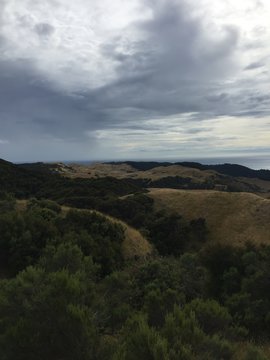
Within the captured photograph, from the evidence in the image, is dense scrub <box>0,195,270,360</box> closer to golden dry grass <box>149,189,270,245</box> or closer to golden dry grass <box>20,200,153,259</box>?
golden dry grass <box>20,200,153,259</box>

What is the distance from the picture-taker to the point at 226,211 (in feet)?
159

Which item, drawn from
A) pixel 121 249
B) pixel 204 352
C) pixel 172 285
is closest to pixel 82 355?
pixel 204 352

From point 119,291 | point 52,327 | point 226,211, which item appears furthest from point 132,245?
point 52,327

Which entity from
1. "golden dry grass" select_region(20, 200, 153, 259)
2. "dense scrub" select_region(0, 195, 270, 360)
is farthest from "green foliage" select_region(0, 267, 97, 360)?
"golden dry grass" select_region(20, 200, 153, 259)

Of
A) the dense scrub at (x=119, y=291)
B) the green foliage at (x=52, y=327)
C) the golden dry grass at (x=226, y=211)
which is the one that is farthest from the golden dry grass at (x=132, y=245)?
the green foliage at (x=52, y=327)

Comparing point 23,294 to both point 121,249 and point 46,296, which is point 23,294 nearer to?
point 46,296

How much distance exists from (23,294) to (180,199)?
4514 cm

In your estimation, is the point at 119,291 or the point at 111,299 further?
the point at 119,291

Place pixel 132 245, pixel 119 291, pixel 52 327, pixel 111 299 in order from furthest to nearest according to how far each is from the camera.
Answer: pixel 132 245
pixel 119 291
pixel 111 299
pixel 52 327

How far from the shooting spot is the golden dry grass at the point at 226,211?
42406 mm

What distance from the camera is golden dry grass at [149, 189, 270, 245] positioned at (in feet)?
139

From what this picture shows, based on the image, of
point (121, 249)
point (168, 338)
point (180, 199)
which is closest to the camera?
point (168, 338)

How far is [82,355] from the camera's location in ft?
23.3

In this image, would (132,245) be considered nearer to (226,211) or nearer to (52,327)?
(226,211)
